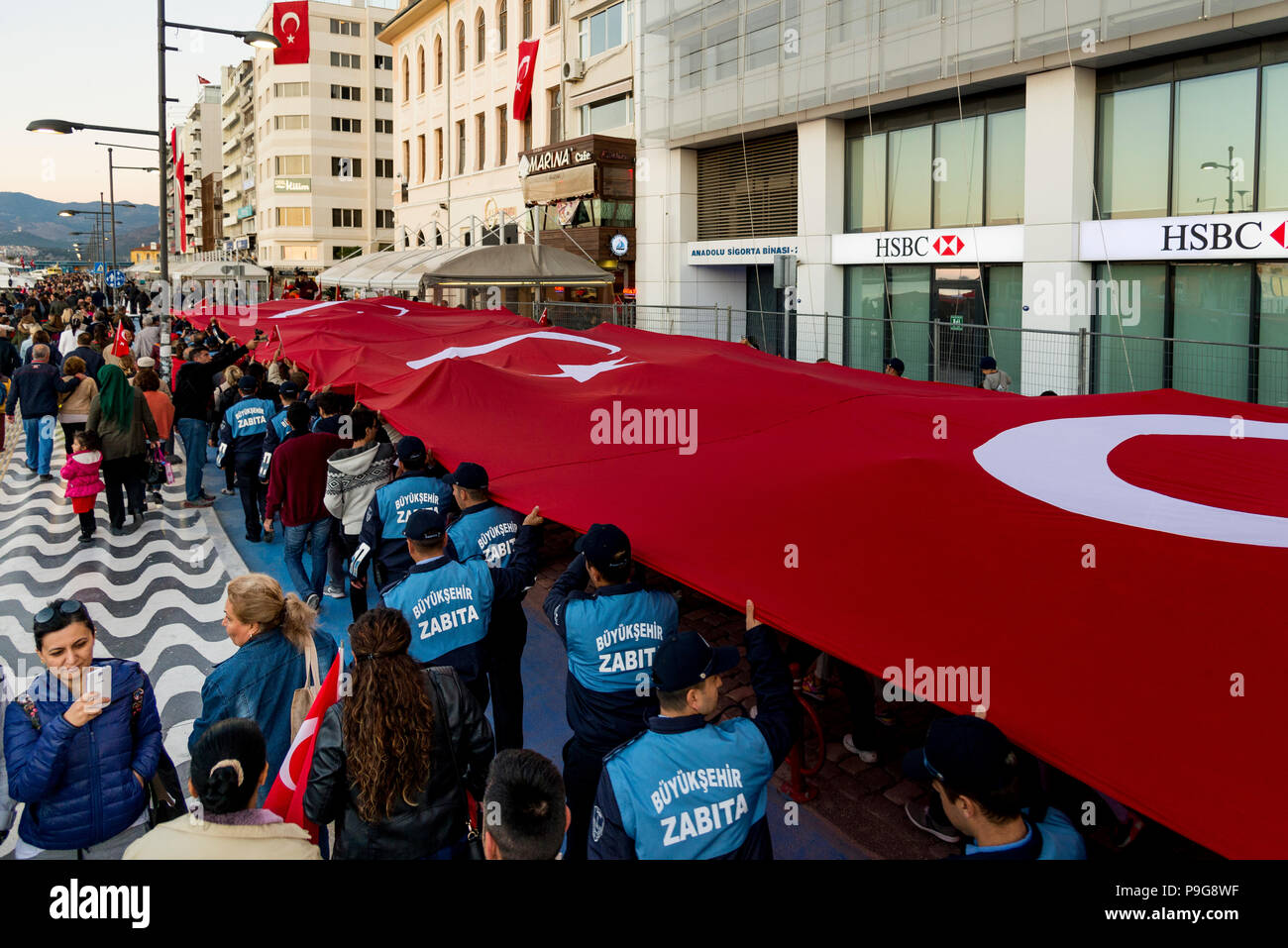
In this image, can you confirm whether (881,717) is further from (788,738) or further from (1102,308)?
(1102,308)

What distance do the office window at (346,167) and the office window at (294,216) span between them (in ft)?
12.1

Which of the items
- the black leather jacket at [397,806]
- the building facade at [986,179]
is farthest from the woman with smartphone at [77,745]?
the building facade at [986,179]

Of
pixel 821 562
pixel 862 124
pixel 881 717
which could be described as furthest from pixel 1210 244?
pixel 821 562

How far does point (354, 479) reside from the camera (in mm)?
8727

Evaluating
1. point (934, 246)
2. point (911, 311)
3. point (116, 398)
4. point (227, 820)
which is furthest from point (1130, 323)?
point (227, 820)

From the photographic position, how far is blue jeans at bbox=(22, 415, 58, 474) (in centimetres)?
1459

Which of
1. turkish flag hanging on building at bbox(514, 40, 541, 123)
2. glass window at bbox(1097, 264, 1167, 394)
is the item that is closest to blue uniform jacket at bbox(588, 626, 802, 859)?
glass window at bbox(1097, 264, 1167, 394)

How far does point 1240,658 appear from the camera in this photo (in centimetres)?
358

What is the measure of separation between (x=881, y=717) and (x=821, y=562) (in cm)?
244

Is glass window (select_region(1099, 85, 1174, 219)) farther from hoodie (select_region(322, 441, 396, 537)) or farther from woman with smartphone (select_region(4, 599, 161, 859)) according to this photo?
woman with smartphone (select_region(4, 599, 161, 859))

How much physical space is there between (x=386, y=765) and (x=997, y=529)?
304 cm

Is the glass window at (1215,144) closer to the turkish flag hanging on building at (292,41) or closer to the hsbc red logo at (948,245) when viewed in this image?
the hsbc red logo at (948,245)

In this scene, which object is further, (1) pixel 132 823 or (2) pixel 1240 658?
(1) pixel 132 823

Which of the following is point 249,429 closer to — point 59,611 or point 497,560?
point 497,560
